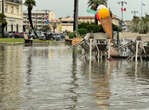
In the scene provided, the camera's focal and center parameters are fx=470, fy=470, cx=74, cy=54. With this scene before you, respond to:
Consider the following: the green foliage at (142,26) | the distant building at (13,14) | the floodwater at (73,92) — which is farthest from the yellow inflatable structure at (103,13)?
the distant building at (13,14)

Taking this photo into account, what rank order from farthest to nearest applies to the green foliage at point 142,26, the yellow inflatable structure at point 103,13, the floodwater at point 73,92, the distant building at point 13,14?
the distant building at point 13,14
the green foliage at point 142,26
the yellow inflatable structure at point 103,13
the floodwater at point 73,92

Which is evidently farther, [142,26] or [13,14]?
[13,14]

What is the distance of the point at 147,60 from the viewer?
23.7 m

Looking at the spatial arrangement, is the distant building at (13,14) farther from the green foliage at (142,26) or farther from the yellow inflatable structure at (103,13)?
the yellow inflatable structure at (103,13)

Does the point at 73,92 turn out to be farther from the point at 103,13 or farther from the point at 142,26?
the point at 142,26

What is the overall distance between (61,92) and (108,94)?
108 centimetres

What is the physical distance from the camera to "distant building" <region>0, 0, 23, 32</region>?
400 feet

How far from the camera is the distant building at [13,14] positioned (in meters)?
122

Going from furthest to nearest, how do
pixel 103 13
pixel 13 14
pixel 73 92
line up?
1. pixel 13 14
2. pixel 103 13
3. pixel 73 92

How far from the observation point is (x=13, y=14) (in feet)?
417

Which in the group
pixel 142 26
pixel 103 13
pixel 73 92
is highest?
Result: pixel 103 13

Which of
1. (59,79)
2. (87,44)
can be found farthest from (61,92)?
(87,44)

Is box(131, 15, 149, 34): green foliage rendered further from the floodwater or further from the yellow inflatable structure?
the floodwater

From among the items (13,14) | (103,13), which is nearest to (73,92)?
(103,13)
